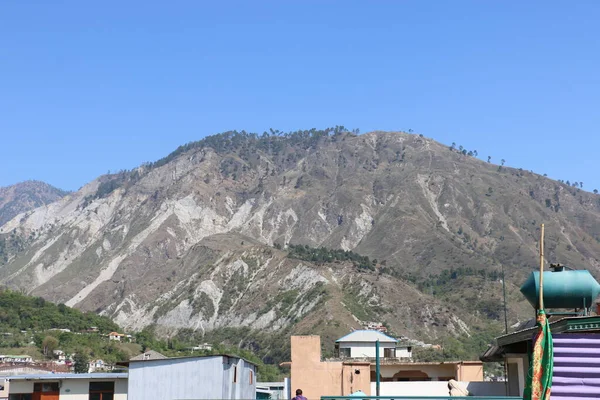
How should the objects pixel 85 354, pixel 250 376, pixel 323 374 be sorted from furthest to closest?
1. pixel 85 354
2. pixel 323 374
3. pixel 250 376

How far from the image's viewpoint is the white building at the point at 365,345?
229 feet

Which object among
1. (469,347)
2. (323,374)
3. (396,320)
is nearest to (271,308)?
(396,320)

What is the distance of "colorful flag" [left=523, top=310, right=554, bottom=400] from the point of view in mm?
12164

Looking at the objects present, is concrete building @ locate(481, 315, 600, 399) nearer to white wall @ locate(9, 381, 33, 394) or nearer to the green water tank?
the green water tank

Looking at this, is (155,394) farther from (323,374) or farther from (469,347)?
(469,347)

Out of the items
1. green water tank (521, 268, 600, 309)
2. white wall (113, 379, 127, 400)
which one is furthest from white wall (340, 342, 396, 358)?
green water tank (521, 268, 600, 309)

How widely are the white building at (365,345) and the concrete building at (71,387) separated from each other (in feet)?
113

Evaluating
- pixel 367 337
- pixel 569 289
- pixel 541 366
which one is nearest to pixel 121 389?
pixel 569 289

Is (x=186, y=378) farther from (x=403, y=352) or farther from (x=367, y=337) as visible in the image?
(x=403, y=352)

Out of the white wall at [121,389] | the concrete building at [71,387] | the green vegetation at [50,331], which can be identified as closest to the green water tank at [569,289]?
the white wall at [121,389]

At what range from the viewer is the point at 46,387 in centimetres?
3816

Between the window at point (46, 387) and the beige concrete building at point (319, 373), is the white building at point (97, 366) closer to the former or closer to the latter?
the beige concrete building at point (319, 373)

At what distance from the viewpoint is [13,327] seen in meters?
174

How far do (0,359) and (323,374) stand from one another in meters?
87.8
